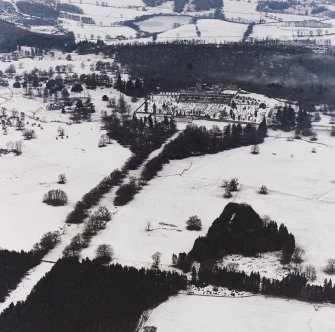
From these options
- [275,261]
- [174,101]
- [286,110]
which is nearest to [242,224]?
[275,261]

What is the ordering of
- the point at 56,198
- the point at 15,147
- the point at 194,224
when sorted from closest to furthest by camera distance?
the point at 194,224
the point at 56,198
the point at 15,147

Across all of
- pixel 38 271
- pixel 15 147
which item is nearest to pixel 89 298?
pixel 38 271

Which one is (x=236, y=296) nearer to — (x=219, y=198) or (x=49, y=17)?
(x=219, y=198)

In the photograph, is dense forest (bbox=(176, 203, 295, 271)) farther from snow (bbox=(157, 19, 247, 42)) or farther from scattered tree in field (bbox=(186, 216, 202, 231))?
snow (bbox=(157, 19, 247, 42))

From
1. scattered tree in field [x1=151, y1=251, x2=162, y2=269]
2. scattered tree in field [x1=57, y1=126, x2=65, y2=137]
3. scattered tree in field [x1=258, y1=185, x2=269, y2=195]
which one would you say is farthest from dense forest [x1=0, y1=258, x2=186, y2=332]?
scattered tree in field [x1=57, y1=126, x2=65, y2=137]

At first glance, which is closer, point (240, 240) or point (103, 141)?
point (240, 240)

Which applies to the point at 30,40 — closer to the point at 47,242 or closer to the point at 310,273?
the point at 47,242

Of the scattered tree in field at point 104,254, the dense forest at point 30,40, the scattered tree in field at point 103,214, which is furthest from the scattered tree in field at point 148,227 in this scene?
the dense forest at point 30,40

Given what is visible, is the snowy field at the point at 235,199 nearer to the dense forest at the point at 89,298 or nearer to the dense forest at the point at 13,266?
the dense forest at the point at 89,298
